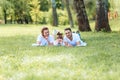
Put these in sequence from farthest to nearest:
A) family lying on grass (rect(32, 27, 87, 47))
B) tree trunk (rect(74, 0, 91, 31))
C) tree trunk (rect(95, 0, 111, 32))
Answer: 1. tree trunk (rect(74, 0, 91, 31))
2. tree trunk (rect(95, 0, 111, 32))
3. family lying on grass (rect(32, 27, 87, 47))

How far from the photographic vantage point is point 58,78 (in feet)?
27.1

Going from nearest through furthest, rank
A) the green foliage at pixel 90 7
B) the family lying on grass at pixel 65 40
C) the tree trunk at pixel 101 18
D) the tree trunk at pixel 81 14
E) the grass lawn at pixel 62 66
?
1. the grass lawn at pixel 62 66
2. the family lying on grass at pixel 65 40
3. the tree trunk at pixel 101 18
4. the tree trunk at pixel 81 14
5. the green foliage at pixel 90 7

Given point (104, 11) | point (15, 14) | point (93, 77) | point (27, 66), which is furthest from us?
point (15, 14)

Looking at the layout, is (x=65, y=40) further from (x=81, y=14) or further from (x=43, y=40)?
(x=81, y=14)

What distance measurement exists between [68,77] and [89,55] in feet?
12.3

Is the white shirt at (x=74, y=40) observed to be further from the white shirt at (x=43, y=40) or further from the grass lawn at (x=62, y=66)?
the grass lawn at (x=62, y=66)

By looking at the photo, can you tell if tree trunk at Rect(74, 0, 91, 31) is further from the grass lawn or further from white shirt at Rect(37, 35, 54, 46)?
the grass lawn

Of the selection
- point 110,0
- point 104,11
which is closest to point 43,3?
point 110,0

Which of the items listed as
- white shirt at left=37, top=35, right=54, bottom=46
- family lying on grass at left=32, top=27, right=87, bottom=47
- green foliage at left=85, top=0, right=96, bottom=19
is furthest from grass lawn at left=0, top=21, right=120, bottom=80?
green foliage at left=85, top=0, right=96, bottom=19

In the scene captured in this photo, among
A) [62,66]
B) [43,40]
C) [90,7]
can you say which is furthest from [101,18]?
[90,7]

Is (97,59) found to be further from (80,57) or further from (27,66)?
(27,66)

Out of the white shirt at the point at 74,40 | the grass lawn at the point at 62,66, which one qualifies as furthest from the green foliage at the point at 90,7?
the grass lawn at the point at 62,66

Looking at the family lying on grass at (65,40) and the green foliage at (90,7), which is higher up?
the family lying on grass at (65,40)

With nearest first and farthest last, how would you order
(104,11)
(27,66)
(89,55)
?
(27,66)
(89,55)
(104,11)
